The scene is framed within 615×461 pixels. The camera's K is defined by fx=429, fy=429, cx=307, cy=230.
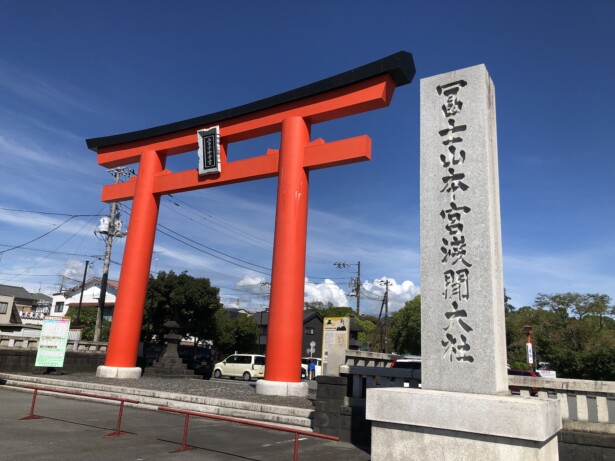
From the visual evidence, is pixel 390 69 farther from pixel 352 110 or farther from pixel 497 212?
pixel 497 212

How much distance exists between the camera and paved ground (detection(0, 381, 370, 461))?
596 cm

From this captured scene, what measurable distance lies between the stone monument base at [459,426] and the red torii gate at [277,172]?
24.5 feet

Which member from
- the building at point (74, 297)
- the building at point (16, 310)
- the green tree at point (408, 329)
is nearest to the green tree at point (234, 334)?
the building at point (16, 310)

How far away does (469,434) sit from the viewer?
13.3ft

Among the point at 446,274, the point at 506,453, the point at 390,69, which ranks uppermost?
the point at 390,69

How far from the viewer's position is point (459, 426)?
13.4ft

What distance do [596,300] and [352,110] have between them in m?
37.1

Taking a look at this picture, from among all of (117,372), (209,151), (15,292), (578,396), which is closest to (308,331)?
(117,372)

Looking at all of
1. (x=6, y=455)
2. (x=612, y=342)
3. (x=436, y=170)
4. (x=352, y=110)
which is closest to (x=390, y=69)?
(x=352, y=110)

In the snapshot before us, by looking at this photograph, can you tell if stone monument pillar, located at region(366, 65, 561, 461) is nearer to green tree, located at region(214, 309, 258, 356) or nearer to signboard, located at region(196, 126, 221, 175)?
signboard, located at region(196, 126, 221, 175)

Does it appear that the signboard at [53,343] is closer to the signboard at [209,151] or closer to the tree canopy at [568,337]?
the signboard at [209,151]

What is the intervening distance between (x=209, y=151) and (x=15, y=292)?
2259 inches

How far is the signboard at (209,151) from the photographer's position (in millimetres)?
15211

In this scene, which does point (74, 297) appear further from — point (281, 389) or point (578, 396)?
point (578, 396)
